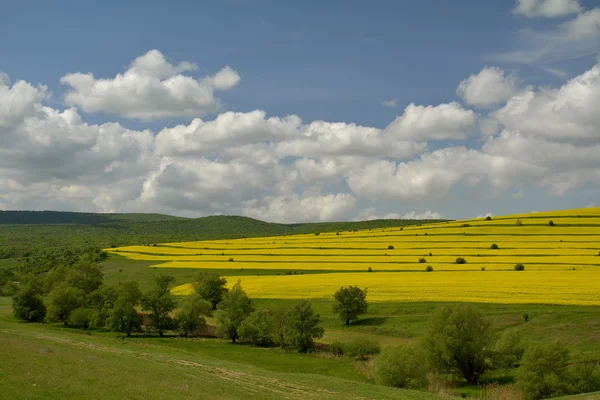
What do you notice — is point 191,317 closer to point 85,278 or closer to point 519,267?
point 85,278

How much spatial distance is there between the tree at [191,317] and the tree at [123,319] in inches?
249

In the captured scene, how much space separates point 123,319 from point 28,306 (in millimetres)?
23945

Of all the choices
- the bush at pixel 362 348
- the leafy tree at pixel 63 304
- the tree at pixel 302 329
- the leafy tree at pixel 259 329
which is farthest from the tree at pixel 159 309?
the bush at pixel 362 348

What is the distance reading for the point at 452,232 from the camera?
438 ft

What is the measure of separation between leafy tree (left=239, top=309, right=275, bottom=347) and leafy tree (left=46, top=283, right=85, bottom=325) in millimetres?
33379

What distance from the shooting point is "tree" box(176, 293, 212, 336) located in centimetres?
7088

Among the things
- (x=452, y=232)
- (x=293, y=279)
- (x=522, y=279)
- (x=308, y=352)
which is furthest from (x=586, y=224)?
(x=308, y=352)

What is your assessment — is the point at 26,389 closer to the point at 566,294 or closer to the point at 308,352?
the point at 308,352

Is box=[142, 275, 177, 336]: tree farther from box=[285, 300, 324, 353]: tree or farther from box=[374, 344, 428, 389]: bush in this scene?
box=[374, 344, 428, 389]: bush

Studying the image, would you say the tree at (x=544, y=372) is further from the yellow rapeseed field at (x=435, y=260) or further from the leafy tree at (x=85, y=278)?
the leafy tree at (x=85, y=278)

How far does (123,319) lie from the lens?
71.9 metres

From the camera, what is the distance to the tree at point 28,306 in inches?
3292

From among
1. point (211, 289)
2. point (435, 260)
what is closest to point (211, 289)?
point (211, 289)

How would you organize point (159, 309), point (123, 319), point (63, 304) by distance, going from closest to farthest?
point (123, 319)
point (159, 309)
point (63, 304)
